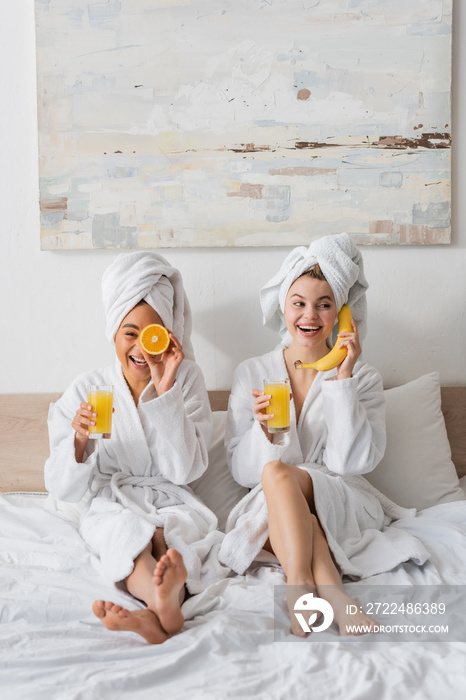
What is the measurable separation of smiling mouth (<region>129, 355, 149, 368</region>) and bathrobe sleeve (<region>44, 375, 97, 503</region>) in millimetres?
192

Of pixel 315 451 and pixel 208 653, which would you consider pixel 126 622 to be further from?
pixel 315 451

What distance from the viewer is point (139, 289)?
204 cm

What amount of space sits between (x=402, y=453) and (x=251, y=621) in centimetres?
99

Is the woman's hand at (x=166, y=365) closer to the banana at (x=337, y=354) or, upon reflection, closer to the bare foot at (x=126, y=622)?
the banana at (x=337, y=354)

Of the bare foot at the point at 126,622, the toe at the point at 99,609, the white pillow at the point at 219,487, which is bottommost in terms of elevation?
the bare foot at the point at 126,622

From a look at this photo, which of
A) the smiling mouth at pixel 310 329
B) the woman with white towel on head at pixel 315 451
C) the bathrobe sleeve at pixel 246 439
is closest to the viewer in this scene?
the woman with white towel on head at pixel 315 451

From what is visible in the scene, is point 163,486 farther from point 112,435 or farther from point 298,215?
point 298,215

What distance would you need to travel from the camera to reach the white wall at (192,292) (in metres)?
2.49

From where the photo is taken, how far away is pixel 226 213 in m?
2.46

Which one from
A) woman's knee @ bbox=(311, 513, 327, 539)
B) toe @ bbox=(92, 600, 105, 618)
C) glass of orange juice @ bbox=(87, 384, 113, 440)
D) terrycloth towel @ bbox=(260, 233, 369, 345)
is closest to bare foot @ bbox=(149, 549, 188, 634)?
toe @ bbox=(92, 600, 105, 618)

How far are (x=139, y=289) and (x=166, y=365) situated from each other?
261 mm

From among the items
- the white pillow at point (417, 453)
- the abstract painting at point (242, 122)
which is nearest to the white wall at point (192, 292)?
the abstract painting at point (242, 122)

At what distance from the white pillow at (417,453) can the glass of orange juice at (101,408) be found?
92cm

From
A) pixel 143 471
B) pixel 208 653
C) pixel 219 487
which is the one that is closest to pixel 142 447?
pixel 143 471
